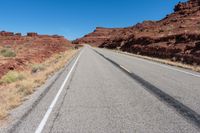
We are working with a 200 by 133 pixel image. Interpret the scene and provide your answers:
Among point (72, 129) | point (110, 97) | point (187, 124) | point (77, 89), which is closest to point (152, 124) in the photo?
point (187, 124)

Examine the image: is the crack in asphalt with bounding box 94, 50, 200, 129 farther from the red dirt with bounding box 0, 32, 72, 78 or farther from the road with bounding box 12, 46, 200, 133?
the red dirt with bounding box 0, 32, 72, 78

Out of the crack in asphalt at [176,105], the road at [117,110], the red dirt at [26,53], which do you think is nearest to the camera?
the road at [117,110]

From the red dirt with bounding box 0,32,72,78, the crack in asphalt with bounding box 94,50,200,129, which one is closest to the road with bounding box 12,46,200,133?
the crack in asphalt with bounding box 94,50,200,129

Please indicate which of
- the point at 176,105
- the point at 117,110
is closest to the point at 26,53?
the point at 117,110

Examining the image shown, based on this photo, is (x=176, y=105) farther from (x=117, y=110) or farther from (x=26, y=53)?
(x=26, y=53)

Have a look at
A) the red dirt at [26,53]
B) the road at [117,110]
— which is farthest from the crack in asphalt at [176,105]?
the red dirt at [26,53]

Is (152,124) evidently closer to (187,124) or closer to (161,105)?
(187,124)

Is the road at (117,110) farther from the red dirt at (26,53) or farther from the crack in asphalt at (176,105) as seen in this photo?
the red dirt at (26,53)

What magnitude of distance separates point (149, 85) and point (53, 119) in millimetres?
5387

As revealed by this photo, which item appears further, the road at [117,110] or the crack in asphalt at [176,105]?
the crack in asphalt at [176,105]

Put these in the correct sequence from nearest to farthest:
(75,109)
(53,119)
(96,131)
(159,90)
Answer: (96,131) → (53,119) → (75,109) → (159,90)

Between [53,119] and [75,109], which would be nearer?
[53,119]

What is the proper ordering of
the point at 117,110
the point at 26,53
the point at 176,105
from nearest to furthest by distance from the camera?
the point at 117,110 < the point at 176,105 < the point at 26,53

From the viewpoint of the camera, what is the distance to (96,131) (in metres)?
5.41
